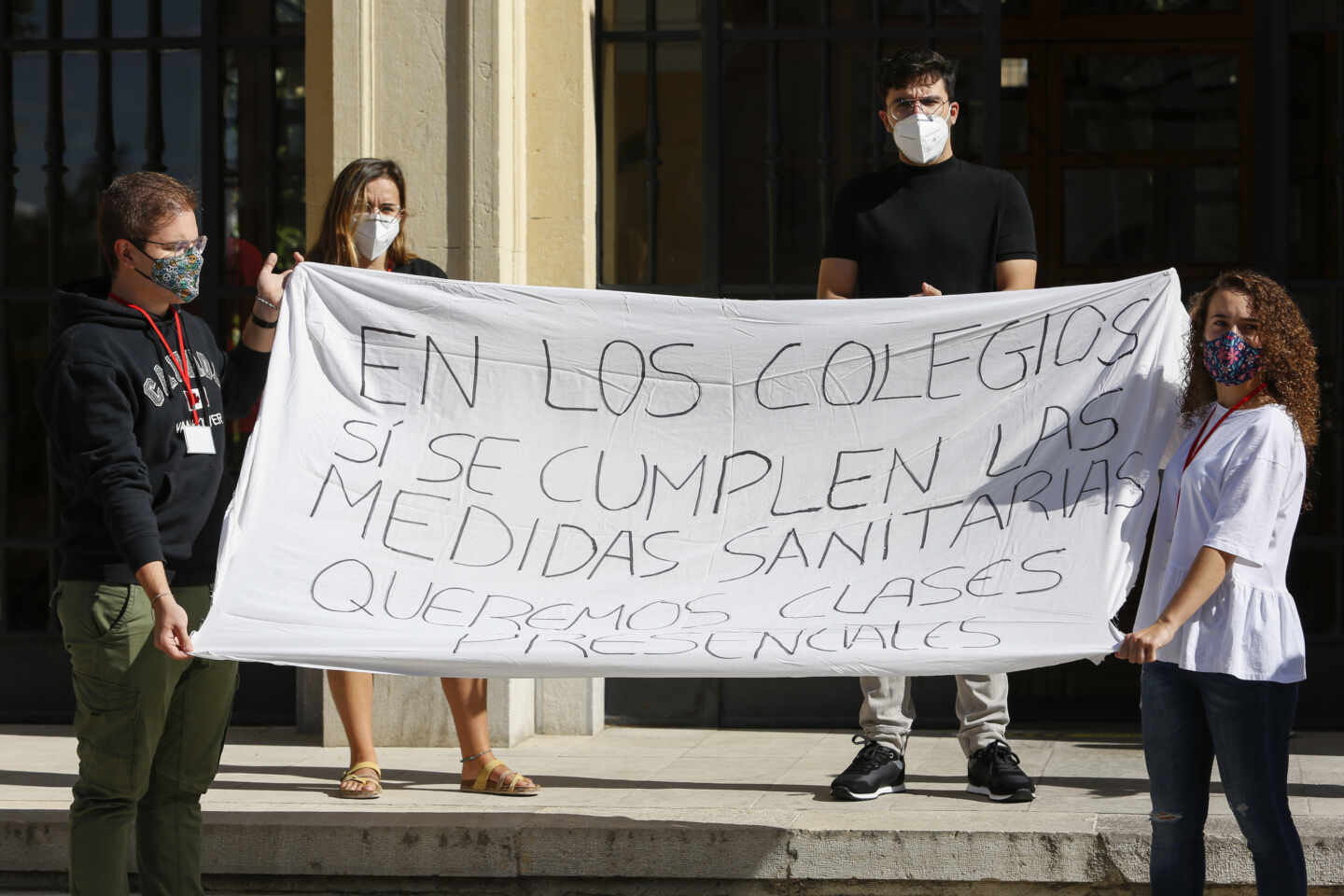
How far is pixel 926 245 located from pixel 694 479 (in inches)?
43.7

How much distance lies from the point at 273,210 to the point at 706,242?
72.0 inches

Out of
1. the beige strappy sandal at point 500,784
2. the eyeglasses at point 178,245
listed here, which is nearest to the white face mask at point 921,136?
the eyeglasses at point 178,245

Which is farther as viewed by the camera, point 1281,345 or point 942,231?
point 942,231

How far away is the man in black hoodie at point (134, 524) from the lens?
3.86m

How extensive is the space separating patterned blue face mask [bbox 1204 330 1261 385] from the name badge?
2404 millimetres

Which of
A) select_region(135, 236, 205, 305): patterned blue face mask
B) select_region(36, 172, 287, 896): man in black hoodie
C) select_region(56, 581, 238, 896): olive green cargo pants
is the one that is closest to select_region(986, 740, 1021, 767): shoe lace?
select_region(36, 172, 287, 896): man in black hoodie

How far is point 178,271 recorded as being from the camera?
157 inches

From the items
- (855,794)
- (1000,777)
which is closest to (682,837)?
(855,794)

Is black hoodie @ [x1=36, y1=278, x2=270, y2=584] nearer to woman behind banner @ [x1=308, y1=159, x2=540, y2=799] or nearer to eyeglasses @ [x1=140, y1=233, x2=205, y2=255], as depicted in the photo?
eyeglasses @ [x1=140, y1=233, x2=205, y2=255]

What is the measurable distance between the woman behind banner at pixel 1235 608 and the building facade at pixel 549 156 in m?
3.01

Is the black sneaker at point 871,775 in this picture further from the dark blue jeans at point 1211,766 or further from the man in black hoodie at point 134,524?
the man in black hoodie at point 134,524

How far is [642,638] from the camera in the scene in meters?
4.51

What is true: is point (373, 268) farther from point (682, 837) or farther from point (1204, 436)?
point (1204, 436)

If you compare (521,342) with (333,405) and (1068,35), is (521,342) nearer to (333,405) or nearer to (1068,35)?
(333,405)
